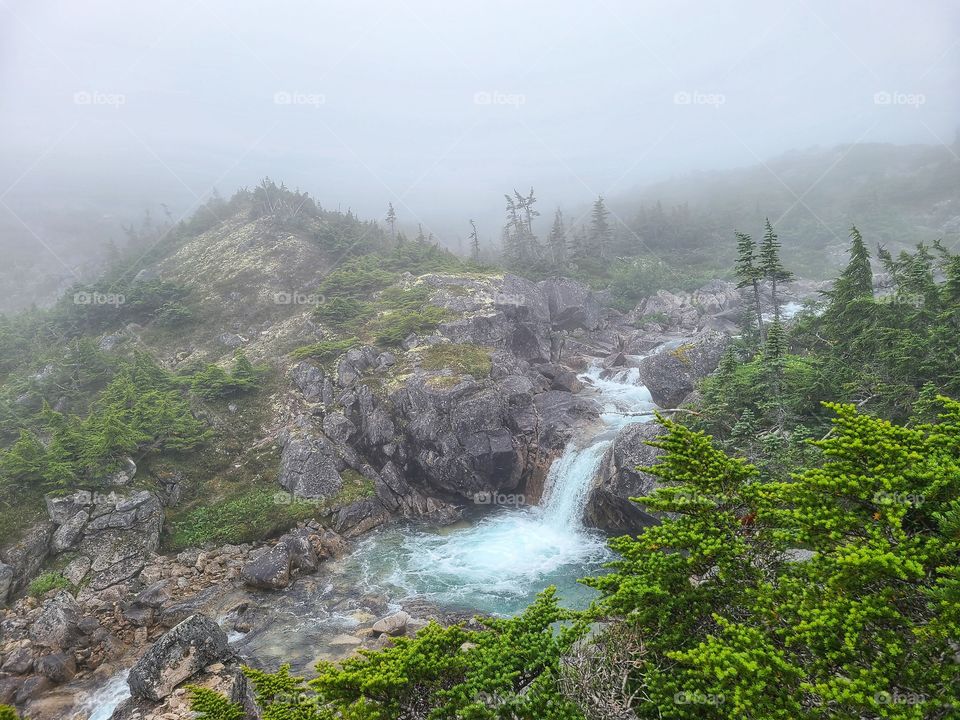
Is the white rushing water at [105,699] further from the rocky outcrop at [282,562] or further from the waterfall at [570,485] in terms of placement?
the waterfall at [570,485]

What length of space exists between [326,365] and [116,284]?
1218 inches

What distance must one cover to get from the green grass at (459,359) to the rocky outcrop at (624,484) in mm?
12091

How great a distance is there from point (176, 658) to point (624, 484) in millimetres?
22293

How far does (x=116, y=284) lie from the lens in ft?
159

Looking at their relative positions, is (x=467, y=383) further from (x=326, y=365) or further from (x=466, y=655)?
(x=466, y=655)

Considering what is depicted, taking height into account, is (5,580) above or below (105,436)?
below

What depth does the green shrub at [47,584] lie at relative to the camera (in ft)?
66.3

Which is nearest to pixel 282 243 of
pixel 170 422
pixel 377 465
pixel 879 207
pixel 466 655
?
pixel 170 422

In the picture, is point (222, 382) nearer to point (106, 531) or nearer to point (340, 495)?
point (106, 531)

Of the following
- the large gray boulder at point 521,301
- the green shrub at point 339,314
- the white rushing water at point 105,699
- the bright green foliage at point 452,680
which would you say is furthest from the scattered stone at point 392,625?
the large gray boulder at point 521,301

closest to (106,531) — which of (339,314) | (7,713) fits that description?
(7,713)

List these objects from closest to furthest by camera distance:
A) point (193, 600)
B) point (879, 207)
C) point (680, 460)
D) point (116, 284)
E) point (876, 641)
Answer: point (876, 641) < point (680, 460) < point (193, 600) < point (116, 284) < point (879, 207)

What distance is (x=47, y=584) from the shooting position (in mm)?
20469

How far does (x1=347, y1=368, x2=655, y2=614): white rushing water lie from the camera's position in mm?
22438
